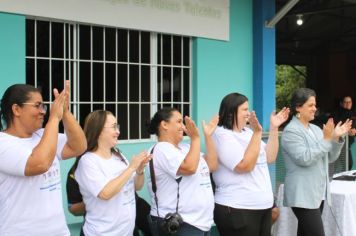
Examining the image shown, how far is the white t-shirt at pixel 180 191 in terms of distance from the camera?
10.5ft

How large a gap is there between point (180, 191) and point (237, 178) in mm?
518

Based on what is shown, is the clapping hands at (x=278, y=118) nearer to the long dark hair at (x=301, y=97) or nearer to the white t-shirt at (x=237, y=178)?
the long dark hair at (x=301, y=97)

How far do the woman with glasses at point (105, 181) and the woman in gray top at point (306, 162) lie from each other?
54.9 inches

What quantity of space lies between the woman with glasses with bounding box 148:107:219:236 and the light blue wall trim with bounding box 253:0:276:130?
9.62 feet

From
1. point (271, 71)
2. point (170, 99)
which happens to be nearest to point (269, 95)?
point (271, 71)

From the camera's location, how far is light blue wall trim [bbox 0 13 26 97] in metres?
4.10

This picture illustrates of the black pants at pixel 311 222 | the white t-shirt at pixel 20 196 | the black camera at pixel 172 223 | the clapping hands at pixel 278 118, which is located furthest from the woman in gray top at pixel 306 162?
the white t-shirt at pixel 20 196

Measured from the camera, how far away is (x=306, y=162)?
3750 millimetres

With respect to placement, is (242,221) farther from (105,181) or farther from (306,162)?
(105,181)

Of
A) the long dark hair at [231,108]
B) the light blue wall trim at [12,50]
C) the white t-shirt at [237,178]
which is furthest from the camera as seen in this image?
the light blue wall trim at [12,50]

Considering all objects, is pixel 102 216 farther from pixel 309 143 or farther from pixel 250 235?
pixel 309 143

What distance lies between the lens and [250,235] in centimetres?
347

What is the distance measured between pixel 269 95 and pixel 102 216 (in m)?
3.74

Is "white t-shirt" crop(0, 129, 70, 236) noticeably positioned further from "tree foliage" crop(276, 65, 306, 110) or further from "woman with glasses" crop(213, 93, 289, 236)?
"tree foliage" crop(276, 65, 306, 110)
